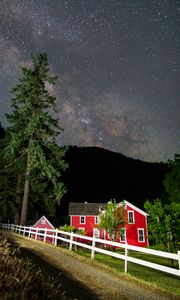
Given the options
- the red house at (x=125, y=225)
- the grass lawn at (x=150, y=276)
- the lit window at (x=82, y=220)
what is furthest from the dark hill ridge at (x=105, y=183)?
the grass lawn at (x=150, y=276)

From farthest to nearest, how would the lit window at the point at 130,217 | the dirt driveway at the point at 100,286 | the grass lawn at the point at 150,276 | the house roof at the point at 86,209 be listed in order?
the house roof at the point at 86,209 → the lit window at the point at 130,217 → the grass lawn at the point at 150,276 → the dirt driveway at the point at 100,286

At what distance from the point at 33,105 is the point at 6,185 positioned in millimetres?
15035

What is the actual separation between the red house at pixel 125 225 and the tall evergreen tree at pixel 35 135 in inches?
730

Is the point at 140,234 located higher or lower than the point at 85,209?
lower

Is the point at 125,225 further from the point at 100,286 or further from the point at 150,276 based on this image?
the point at 100,286

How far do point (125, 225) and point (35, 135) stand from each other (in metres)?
25.1

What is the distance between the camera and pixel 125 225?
44.0 metres

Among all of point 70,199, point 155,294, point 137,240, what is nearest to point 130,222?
A: point 137,240

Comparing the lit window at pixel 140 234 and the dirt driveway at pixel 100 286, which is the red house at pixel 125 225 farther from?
the dirt driveway at pixel 100 286

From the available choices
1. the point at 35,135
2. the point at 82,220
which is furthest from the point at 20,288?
the point at 82,220

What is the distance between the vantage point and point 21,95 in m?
28.5

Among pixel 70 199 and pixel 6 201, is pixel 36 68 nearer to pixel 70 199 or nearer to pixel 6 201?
pixel 6 201

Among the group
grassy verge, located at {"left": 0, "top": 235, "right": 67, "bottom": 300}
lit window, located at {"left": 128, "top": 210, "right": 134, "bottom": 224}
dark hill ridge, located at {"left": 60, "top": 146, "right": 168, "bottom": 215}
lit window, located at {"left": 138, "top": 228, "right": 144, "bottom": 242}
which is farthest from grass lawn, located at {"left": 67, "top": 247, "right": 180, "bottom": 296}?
dark hill ridge, located at {"left": 60, "top": 146, "right": 168, "bottom": 215}

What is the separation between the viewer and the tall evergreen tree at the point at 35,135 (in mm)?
25719
